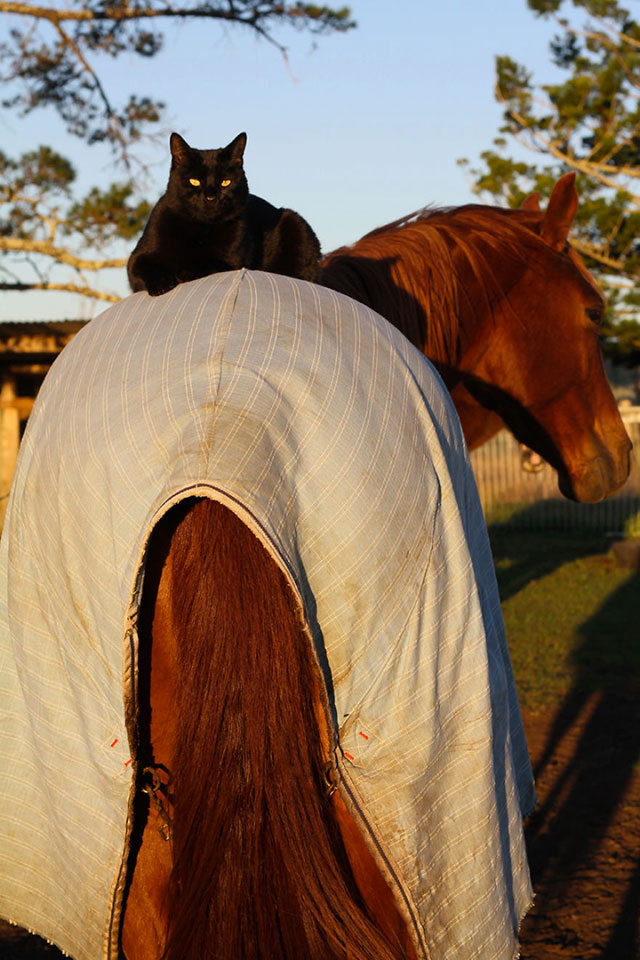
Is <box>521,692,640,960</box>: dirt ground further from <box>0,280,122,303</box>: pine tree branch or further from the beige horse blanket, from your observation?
<box>0,280,122,303</box>: pine tree branch

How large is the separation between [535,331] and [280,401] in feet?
5.26

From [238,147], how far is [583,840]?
129 inches

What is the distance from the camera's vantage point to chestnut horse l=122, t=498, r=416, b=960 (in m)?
1.24

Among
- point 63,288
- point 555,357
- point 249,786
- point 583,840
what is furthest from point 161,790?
point 63,288

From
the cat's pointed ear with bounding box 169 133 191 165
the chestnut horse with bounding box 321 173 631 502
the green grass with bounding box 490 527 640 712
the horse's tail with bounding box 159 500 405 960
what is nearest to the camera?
the horse's tail with bounding box 159 500 405 960

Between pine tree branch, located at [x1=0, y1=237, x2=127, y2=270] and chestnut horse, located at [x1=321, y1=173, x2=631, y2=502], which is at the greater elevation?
pine tree branch, located at [x1=0, y1=237, x2=127, y2=270]

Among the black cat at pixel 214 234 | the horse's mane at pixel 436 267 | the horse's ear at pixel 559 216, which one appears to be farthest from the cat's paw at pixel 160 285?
the horse's ear at pixel 559 216

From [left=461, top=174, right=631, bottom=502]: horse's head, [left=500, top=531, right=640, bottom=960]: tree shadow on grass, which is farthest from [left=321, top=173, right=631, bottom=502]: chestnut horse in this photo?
[left=500, top=531, right=640, bottom=960]: tree shadow on grass

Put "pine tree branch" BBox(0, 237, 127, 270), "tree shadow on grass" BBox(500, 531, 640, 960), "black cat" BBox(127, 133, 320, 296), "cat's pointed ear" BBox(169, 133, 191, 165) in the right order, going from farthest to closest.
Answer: "pine tree branch" BBox(0, 237, 127, 270) → "tree shadow on grass" BBox(500, 531, 640, 960) → "cat's pointed ear" BBox(169, 133, 191, 165) → "black cat" BBox(127, 133, 320, 296)

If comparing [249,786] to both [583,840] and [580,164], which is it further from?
[580,164]

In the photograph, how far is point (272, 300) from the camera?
145cm

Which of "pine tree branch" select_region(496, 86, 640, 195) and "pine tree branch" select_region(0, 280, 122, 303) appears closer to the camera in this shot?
"pine tree branch" select_region(0, 280, 122, 303)

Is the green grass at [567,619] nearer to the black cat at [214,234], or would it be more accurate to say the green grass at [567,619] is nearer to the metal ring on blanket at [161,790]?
the black cat at [214,234]

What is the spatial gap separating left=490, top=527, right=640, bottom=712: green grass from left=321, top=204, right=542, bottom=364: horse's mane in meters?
3.99
